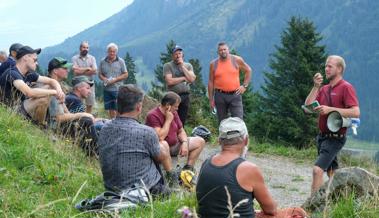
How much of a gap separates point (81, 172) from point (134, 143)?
1.09 meters

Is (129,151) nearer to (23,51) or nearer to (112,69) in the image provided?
(23,51)

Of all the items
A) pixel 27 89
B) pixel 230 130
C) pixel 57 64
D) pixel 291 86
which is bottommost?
pixel 291 86

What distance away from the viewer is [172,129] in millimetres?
7691

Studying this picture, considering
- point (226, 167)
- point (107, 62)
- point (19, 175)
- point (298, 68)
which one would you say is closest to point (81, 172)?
point (19, 175)

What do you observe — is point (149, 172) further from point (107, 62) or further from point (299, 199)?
point (107, 62)

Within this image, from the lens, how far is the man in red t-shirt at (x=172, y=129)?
292 inches

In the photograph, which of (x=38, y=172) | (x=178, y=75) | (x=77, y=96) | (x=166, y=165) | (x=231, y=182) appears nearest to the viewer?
(x=231, y=182)

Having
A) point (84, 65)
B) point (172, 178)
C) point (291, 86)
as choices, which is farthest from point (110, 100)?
point (291, 86)

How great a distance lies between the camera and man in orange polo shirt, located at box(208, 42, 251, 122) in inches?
382

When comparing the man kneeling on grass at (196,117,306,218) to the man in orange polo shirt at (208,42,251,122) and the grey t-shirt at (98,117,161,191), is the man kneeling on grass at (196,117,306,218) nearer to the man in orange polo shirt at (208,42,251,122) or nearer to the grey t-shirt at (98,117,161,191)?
the grey t-shirt at (98,117,161,191)

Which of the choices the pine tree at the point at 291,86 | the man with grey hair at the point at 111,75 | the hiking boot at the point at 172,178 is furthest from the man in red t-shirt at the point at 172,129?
the pine tree at the point at 291,86

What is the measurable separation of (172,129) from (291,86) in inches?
1411

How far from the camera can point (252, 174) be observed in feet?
14.1

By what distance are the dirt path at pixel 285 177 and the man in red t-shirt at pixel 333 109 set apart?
4.14 ft
